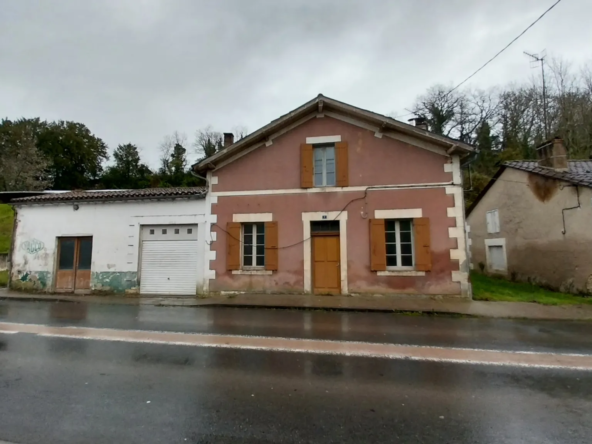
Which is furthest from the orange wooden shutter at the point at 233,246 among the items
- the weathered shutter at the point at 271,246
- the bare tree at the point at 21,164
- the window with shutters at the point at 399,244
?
the bare tree at the point at 21,164

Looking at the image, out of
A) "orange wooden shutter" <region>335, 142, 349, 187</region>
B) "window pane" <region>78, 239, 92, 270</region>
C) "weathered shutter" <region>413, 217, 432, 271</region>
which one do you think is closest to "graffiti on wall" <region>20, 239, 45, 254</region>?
"window pane" <region>78, 239, 92, 270</region>

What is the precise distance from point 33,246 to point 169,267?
19.1 ft

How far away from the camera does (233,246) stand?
1213 cm

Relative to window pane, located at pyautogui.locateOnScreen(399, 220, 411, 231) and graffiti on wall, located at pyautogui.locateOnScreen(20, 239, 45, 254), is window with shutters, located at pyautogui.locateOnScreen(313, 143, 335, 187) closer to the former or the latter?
window pane, located at pyautogui.locateOnScreen(399, 220, 411, 231)

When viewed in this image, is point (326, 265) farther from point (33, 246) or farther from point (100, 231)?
point (33, 246)

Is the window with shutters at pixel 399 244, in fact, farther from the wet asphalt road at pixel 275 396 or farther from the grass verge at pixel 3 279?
the grass verge at pixel 3 279

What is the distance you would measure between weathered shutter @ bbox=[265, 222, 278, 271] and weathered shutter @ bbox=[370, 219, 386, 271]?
3.16m

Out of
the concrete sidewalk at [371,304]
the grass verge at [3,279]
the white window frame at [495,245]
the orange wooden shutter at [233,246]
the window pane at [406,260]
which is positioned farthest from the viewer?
the white window frame at [495,245]

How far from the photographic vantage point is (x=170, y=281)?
12.6 meters

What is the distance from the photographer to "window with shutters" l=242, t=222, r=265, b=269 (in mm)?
12203

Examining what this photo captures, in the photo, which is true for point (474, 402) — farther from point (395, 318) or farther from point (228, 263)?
point (228, 263)

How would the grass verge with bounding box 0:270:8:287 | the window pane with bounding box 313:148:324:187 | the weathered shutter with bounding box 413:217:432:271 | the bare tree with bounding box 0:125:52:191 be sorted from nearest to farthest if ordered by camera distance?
the weathered shutter with bounding box 413:217:432:271
the window pane with bounding box 313:148:324:187
the grass verge with bounding box 0:270:8:287
the bare tree with bounding box 0:125:52:191

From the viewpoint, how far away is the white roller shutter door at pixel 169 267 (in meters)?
12.5

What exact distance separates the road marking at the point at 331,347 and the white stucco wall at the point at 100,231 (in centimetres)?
546
